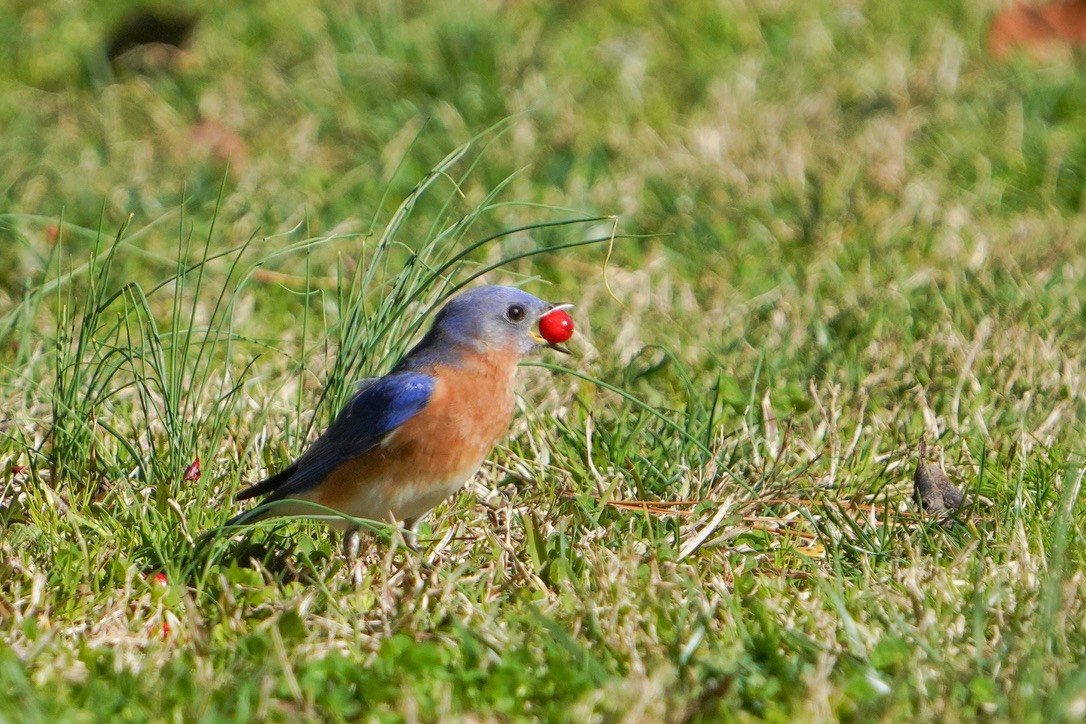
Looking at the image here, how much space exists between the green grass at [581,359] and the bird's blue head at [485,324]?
0.19 meters

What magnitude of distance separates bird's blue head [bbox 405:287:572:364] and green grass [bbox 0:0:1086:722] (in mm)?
190

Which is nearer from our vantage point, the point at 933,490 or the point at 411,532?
the point at 411,532

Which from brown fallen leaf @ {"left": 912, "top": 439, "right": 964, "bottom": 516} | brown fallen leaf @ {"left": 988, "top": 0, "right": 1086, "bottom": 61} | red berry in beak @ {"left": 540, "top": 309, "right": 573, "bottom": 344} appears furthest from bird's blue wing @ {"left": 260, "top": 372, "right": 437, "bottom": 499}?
brown fallen leaf @ {"left": 988, "top": 0, "right": 1086, "bottom": 61}

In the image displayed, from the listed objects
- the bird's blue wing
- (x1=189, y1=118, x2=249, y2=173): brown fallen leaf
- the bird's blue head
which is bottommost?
(x1=189, y1=118, x2=249, y2=173): brown fallen leaf

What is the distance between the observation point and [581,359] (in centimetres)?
488

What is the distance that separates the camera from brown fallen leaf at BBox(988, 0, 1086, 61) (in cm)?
720

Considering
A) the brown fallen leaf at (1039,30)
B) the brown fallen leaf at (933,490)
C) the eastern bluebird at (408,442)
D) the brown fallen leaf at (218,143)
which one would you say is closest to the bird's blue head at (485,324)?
the eastern bluebird at (408,442)

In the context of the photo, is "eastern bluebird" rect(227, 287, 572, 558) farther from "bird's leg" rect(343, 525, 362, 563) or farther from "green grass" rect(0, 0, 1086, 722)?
"green grass" rect(0, 0, 1086, 722)

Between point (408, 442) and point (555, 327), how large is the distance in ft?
1.86

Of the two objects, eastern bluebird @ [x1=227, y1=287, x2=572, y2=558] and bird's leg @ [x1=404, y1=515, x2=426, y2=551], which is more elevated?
eastern bluebird @ [x1=227, y1=287, x2=572, y2=558]

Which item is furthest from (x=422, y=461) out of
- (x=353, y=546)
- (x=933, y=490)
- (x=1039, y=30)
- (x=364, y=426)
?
(x=1039, y=30)

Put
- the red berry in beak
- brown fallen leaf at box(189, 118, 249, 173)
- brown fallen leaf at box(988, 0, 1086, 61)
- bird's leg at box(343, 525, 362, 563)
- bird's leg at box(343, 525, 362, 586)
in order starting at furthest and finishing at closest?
1. brown fallen leaf at box(988, 0, 1086, 61)
2. brown fallen leaf at box(189, 118, 249, 173)
3. the red berry in beak
4. bird's leg at box(343, 525, 362, 563)
5. bird's leg at box(343, 525, 362, 586)

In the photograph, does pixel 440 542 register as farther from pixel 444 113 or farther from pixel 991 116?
pixel 991 116

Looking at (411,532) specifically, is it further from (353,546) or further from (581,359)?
(581,359)
